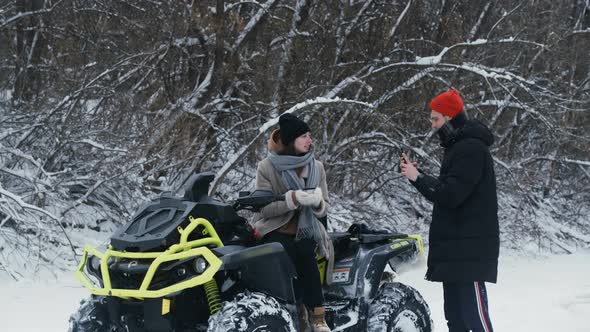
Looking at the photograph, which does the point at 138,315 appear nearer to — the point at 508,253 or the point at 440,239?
the point at 440,239

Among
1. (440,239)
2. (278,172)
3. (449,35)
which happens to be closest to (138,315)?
(278,172)

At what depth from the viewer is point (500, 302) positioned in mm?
8023

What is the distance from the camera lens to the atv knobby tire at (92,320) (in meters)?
4.06

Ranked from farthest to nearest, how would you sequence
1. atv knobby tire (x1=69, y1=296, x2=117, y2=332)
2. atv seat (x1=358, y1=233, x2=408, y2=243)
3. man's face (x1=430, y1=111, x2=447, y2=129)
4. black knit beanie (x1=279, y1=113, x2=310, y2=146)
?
atv seat (x1=358, y1=233, x2=408, y2=243)
man's face (x1=430, y1=111, x2=447, y2=129)
black knit beanie (x1=279, y1=113, x2=310, y2=146)
atv knobby tire (x1=69, y1=296, x2=117, y2=332)

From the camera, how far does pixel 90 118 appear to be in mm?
9539

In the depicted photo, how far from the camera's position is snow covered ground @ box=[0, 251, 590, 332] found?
6562 mm

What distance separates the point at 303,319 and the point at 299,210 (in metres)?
0.61

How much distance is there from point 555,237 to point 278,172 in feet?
33.2

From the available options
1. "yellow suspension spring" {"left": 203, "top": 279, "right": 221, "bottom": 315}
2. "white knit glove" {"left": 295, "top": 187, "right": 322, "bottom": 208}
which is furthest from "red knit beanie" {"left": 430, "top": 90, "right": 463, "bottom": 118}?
"yellow suspension spring" {"left": 203, "top": 279, "right": 221, "bottom": 315}

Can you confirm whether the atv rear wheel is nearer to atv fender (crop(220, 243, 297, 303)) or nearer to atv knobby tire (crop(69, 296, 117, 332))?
atv fender (crop(220, 243, 297, 303))

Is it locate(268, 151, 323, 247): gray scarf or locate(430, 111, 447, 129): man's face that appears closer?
locate(268, 151, 323, 247): gray scarf

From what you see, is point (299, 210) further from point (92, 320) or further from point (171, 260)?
point (92, 320)

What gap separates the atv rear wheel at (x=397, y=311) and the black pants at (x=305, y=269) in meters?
0.59

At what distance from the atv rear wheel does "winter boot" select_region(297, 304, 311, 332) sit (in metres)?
0.56
